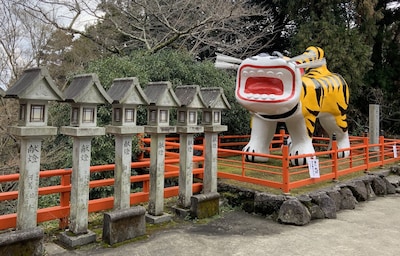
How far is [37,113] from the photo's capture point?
409 centimetres

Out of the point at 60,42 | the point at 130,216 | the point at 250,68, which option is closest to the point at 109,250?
the point at 130,216

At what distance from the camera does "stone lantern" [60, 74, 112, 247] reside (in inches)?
173

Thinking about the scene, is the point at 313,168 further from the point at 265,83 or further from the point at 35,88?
the point at 35,88

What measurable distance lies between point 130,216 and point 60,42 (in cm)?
1488

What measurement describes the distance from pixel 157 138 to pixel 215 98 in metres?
1.34

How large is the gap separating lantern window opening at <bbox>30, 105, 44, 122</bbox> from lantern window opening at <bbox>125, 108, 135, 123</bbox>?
115 cm

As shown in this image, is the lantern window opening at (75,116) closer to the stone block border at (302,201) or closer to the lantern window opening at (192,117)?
the lantern window opening at (192,117)

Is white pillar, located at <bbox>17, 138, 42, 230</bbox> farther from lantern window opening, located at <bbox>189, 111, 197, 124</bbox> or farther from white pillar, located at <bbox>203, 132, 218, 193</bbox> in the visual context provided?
white pillar, located at <bbox>203, 132, 218, 193</bbox>

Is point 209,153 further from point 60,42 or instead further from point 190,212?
point 60,42

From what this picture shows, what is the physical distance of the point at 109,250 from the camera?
14.4 feet

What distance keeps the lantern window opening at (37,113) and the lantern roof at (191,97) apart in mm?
2230

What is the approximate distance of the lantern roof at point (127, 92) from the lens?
4.71 m

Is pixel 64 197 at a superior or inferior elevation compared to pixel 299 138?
inferior

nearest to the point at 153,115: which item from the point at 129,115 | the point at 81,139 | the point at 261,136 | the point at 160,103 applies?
the point at 160,103
